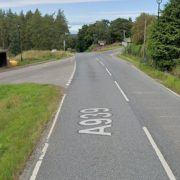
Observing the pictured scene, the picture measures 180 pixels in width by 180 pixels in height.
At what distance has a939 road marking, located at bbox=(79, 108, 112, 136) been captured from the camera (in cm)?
1347

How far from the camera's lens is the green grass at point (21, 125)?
969 cm

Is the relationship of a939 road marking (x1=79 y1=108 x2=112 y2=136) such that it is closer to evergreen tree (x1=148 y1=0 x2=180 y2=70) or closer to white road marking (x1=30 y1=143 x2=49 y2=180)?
white road marking (x1=30 y1=143 x2=49 y2=180)

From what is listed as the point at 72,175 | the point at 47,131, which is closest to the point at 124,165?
the point at 72,175

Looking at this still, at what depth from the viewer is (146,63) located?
1897 inches

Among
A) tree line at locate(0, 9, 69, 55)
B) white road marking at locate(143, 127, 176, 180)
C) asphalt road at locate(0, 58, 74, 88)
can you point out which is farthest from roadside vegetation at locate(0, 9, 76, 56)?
white road marking at locate(143, 127, 176, 180)

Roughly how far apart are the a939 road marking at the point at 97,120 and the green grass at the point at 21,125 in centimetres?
125

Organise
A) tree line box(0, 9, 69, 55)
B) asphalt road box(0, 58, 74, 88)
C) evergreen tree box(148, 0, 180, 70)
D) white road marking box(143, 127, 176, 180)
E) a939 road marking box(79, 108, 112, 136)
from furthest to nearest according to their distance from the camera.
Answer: tree line box(0, 9, 69, 55) → evergreen tree box(148, 0, 180, 70) → asphalt road box(0, 58, 74, 88) → a939 road marking box(79, 108, 112, 136) → white road marking box(143, 127, 176, 180)

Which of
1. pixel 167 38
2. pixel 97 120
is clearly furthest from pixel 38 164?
pixel 167 38

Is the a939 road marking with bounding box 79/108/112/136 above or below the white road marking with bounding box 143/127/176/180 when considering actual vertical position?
below

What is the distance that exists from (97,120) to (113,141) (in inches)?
135

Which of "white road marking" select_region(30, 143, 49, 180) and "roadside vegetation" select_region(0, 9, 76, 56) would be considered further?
"roadside vegetation" select_region(0, 9, 76, 56)

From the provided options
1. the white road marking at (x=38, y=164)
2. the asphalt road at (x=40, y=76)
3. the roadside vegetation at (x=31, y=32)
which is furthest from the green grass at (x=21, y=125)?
the roadside vegetation at (x=31, y=32)

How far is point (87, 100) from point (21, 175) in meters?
12.1

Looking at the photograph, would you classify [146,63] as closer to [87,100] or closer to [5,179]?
[87,100]
